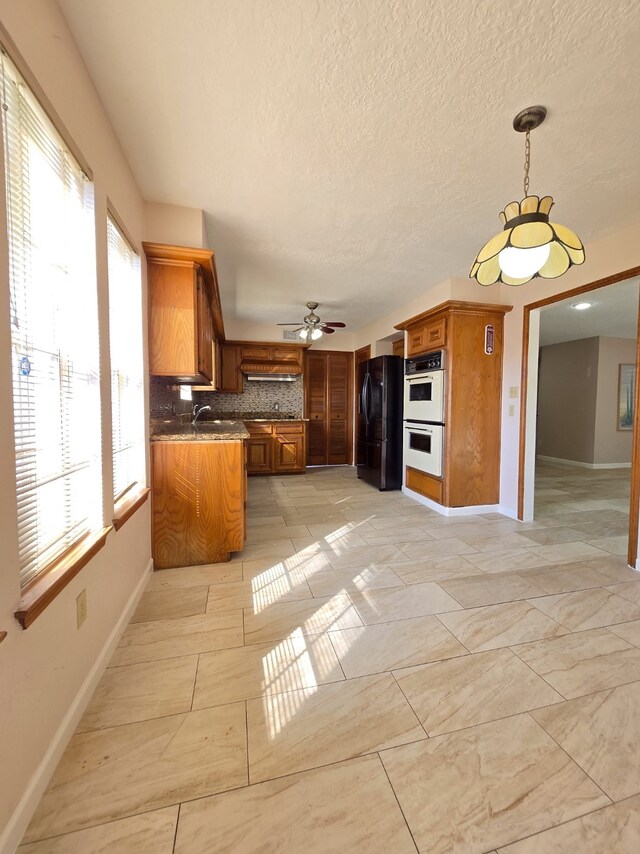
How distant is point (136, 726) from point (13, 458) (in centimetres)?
106

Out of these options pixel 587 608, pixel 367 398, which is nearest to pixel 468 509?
pixel 587 608

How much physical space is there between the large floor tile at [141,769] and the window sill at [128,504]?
790mm

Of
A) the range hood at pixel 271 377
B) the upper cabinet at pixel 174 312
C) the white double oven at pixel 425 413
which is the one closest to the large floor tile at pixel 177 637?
the upper cabinet at pixel 174 312

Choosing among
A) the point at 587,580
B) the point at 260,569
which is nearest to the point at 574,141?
the point at 587,580

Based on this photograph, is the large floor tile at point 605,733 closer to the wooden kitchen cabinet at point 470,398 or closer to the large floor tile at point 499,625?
the large floor tile at point 499,625

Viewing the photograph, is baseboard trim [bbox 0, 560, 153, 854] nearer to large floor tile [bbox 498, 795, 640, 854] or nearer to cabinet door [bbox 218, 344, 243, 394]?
large floor tile [bbox 498, 795, 640, 854]

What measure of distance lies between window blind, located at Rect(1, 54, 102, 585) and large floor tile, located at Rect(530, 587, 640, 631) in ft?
7.99

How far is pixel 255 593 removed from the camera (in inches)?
82.7

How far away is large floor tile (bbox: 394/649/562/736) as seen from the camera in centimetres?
125

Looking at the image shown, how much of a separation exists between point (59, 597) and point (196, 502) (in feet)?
4.22

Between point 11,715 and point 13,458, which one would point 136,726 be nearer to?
point 11,715

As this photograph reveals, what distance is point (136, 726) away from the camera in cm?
121

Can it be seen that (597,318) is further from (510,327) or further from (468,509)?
(468,509)

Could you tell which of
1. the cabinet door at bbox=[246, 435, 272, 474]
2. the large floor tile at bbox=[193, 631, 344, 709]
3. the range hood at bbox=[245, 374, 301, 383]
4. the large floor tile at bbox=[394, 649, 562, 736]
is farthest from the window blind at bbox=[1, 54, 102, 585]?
the range hood at bbox=[245, 374, 301, 383]
